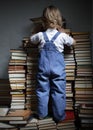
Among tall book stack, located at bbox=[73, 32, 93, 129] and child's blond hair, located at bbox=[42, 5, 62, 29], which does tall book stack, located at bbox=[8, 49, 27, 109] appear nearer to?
child's blond hair, located at bbox=[42, 5, 62, 29]

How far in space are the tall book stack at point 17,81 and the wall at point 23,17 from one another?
0.45 metres

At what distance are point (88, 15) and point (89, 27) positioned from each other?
0.39 ft

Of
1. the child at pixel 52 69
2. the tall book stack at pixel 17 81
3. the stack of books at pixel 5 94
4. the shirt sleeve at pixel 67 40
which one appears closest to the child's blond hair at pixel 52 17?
the child at pixel 52 69

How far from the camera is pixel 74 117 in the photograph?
225cm

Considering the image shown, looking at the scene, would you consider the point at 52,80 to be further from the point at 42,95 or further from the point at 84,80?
the point at 84,80

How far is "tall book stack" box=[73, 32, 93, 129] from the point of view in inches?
86.7

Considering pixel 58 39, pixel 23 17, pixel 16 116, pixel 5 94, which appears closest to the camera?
pixel 16 116

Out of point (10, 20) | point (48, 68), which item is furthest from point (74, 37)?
point (10, 20)

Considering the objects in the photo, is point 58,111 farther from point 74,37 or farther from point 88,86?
point 74,37

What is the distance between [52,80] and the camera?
88.4 inches

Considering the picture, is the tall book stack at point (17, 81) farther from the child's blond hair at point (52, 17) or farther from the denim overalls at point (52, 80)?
the child's blond hair at point (52, 17)

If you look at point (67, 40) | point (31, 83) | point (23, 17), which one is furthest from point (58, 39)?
point (23, 17)

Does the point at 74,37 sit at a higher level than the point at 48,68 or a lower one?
higher

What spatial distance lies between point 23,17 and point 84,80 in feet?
3.09
